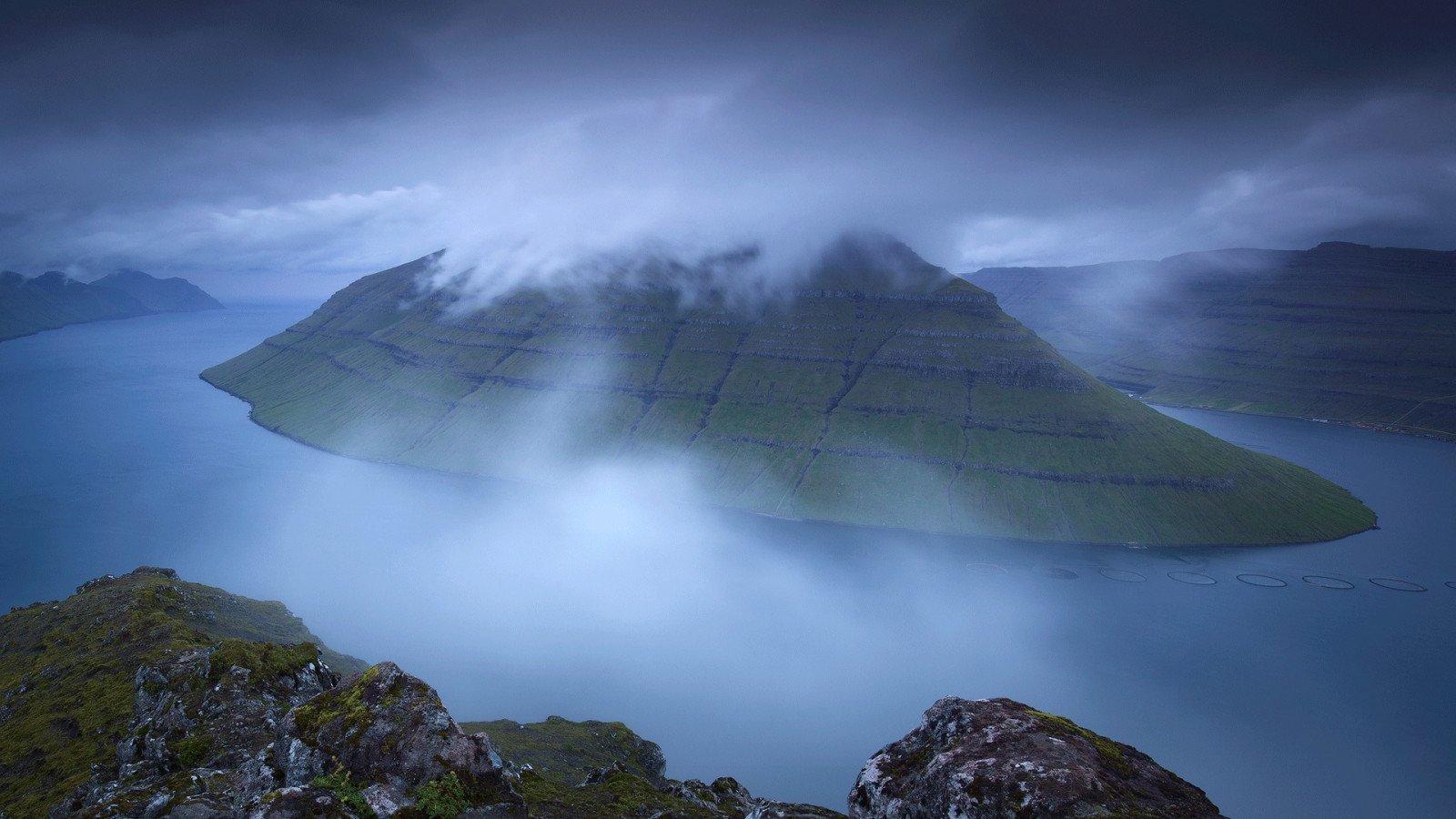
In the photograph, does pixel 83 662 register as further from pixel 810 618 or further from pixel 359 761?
pixel 810 618

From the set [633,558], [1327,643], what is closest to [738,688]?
[633,558]

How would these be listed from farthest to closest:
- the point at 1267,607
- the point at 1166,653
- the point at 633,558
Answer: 1. the point at 633,558
2. the point at 1267,607
3. the point at 1166,653

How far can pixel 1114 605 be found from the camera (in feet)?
380

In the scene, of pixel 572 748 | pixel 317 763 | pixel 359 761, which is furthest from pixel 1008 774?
pixel 572 748

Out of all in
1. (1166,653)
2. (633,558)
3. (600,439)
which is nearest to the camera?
(1166,653)

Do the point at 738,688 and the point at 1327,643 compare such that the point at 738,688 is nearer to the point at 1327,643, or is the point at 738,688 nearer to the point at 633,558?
the point at 633,558

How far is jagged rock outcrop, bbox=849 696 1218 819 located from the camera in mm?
16812

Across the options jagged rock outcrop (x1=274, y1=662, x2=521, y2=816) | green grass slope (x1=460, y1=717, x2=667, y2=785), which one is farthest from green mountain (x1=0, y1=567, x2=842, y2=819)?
green grass slope (x1=460, y1=717, x2=667, y2=785)

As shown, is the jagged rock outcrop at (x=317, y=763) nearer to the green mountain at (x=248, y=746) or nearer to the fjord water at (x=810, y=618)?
the green mountain at (x=248, y=746)

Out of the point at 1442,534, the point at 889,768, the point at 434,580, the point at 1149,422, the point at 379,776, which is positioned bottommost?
the point at 1442,534

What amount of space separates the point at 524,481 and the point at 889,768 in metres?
174

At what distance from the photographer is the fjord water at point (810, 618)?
78312 millimetres

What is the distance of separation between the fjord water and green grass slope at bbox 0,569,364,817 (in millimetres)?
30047

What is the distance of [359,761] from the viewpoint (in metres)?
19.8
